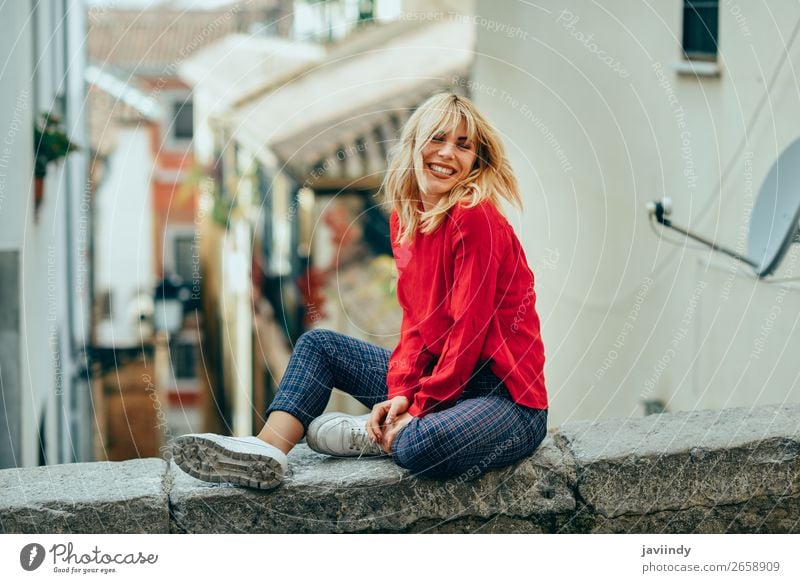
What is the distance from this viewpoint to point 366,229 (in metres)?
7.30

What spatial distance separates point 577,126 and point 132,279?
43.5 ft

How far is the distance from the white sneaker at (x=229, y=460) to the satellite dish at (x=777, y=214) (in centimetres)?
121

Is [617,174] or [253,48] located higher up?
[253,48]

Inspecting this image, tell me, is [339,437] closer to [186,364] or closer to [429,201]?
[429,201]

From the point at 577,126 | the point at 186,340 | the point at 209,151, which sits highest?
the point at 209,151

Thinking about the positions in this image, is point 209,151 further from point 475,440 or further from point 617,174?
point 475,440

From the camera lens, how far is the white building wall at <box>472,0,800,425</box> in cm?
306

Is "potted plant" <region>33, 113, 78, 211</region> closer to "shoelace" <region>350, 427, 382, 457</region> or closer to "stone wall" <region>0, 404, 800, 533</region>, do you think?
"stone wall" <region>0, 404, 800, 533</region>

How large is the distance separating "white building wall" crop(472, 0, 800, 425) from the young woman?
3.42ft
